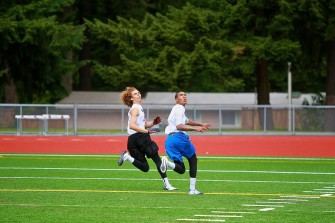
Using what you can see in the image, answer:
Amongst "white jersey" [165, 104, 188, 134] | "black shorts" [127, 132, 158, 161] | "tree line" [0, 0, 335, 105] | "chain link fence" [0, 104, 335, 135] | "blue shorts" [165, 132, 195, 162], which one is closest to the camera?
"white jersey" [165, 104, 188, 134]

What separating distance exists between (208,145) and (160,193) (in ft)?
66.0

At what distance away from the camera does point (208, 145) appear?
3862 cm

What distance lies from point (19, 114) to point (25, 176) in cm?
2108

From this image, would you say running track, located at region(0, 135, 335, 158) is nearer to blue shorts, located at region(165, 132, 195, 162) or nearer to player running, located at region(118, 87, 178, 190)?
player running, located at region(118, 87, 178, 190)

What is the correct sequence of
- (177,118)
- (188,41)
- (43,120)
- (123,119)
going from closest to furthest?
1. (177,118)
2. (43,120)
3. (123,119)
4. (188,41)

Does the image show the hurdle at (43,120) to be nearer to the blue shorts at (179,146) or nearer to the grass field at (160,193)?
the grass field at (160,193)

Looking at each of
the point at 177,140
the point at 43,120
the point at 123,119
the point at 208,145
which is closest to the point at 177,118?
the point at 177,140

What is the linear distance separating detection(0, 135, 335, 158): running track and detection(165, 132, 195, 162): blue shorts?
17.7m

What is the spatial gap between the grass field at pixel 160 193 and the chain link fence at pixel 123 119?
1432 cm

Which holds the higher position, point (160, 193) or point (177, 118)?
point (177, 118)

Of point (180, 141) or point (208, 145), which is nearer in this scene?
point (180, 141)

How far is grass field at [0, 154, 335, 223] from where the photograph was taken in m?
14.4

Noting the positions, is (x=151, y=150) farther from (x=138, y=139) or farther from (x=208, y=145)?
(x=208, y=145)

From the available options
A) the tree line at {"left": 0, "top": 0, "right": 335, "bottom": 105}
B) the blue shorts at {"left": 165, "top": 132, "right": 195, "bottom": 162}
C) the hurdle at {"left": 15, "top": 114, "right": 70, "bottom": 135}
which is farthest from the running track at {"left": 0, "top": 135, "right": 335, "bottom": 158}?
the blue shorts at {"left": 165, "top": 132, "right": 195, "bottom": 162}
